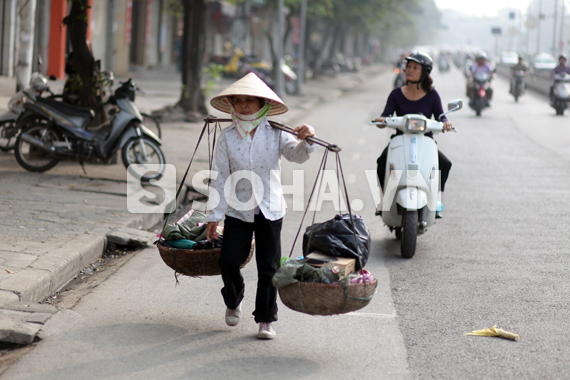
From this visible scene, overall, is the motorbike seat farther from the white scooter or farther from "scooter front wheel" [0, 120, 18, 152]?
the white scooter

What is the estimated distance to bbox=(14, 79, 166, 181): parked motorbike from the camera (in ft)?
30.6

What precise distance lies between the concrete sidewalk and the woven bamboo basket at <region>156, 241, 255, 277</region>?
0.79 m

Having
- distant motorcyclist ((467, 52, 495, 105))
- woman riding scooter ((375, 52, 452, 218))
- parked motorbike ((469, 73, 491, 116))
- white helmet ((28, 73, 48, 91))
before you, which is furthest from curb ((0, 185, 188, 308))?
distant motorcyclist ((467, 52, 495, 105))

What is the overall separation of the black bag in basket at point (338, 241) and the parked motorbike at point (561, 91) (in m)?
19.6

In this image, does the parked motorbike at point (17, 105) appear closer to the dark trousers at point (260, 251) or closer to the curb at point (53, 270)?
the curb at point (53, 270)

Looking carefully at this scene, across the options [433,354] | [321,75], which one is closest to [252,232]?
[433,354]

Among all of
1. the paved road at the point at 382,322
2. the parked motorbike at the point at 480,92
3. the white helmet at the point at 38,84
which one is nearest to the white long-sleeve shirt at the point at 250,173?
the paved road at the point at 382,322

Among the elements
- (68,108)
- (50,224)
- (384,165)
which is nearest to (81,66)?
(68,108)

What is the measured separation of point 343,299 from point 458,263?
2611 mm

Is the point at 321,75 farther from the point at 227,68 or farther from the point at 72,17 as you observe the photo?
the point at 72,17

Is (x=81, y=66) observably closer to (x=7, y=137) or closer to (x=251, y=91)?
(x=7, y=137)

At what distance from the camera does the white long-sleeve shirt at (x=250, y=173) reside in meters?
4.32

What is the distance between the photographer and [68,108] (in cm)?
959

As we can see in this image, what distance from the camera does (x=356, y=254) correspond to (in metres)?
4.40
